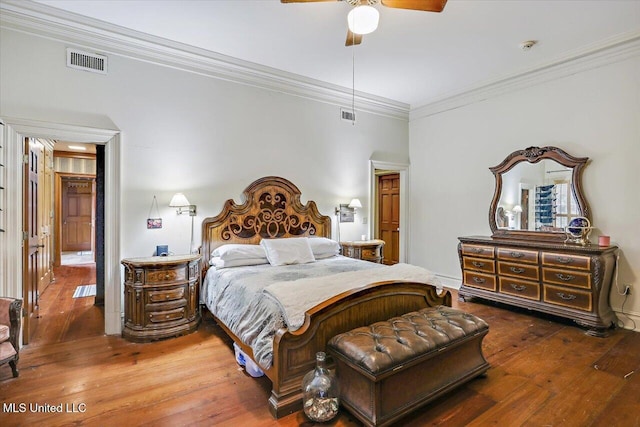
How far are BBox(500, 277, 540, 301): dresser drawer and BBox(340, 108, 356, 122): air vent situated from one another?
3.22 m

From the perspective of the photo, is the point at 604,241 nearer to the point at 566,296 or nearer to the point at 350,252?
the point at 566,296

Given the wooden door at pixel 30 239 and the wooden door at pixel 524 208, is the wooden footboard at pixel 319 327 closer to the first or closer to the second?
the wooden door at pixel 524 208

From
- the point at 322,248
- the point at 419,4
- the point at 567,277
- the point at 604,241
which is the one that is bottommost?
the point at 567,277

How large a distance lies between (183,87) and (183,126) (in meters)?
0.47

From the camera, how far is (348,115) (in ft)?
17.2

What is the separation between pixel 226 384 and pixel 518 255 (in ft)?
12.1

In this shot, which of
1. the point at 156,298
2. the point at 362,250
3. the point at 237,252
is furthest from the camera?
the point at 362,250

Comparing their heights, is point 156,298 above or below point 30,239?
below

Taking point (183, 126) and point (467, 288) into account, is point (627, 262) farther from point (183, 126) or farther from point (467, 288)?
point (183, 126)

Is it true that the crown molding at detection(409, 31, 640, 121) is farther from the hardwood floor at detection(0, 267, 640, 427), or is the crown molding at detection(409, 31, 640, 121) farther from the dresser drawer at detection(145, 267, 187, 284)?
the dresser drawer at detection(145, 267, 187, 284)

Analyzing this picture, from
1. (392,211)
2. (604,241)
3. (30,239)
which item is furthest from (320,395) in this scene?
(392,211)

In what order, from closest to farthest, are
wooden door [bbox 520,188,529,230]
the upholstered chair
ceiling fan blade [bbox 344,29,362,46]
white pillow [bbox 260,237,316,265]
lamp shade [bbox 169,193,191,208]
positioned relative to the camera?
the upholstered chair → ceiling fan blade [bbox 344,29,362,46] → lamp shade [bbox 169,193,191,208] → white pillow [bbox 260,237,316,265] → wooden door [bbox 520,188,529,230]

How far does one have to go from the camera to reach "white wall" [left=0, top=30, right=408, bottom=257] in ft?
10.4

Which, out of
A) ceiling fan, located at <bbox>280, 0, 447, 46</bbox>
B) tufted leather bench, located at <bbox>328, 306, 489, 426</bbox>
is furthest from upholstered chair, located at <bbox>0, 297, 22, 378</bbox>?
ceiling fan, located at <bbox>280, 0, 447, 46</bbox>
